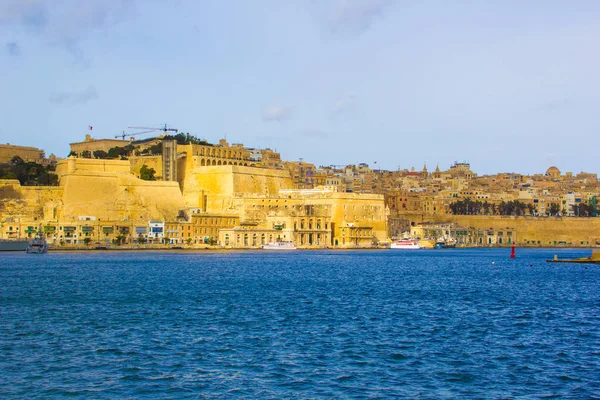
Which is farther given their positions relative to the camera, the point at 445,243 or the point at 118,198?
the point at 445,243

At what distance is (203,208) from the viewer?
74375 millimetres

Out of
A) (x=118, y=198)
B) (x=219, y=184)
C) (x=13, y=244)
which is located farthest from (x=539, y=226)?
(x=13, y=244)

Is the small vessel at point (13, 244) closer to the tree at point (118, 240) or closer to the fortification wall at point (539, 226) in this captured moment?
the tree at point (118, 240)

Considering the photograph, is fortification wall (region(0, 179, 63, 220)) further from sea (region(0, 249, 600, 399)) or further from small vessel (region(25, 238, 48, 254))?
sea (region(0, 249, 600, 399))

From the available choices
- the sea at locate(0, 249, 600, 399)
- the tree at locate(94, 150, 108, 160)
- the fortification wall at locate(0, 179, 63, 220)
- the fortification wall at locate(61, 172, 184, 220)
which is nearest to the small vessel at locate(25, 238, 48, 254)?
the fortification wall at locate(61, 172, 184, 220)

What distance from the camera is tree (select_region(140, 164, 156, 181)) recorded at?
7581 centimetres

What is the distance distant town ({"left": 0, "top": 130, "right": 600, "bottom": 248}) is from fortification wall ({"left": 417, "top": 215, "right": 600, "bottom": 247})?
0.35ft

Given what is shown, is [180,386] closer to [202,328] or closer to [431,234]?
[202,328]

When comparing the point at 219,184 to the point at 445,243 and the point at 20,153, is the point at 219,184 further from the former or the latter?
the point at 445,243

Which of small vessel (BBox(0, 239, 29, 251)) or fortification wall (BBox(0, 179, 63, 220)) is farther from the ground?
fortification wall (BBox(0, 179, 63, 220))

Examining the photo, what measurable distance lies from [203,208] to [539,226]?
39.7m

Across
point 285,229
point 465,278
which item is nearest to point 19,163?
point 285,229

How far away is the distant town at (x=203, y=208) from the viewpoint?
67.0 m

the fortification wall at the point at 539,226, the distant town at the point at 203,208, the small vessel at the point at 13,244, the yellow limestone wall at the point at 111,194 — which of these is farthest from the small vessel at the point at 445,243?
the small vessel at the point at 13,244
